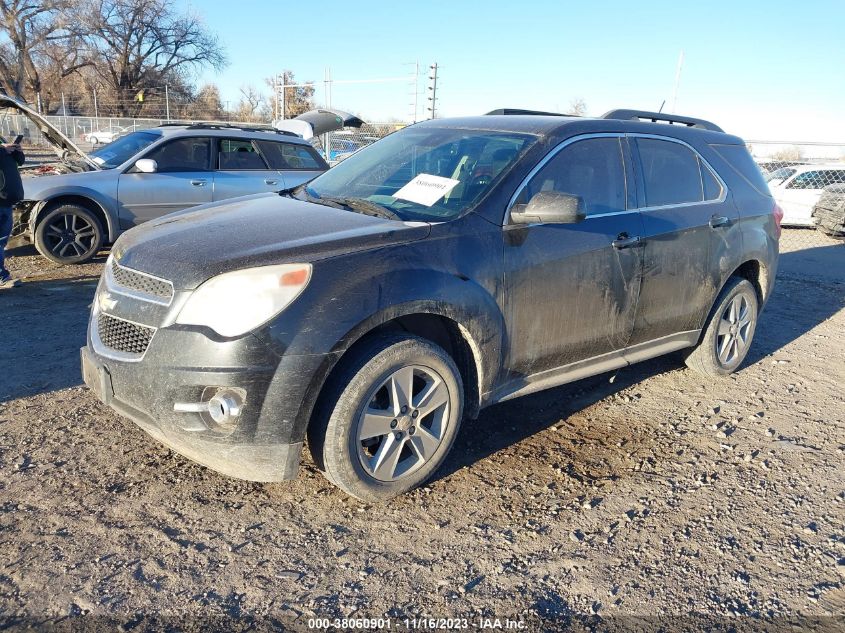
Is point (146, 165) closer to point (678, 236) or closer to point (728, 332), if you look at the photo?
point (678, 236)

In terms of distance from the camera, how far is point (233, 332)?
2.70 m

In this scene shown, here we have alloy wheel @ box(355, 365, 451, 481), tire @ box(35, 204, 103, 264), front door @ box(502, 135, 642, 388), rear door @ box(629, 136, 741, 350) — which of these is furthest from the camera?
tire @ box(35, 204, 103, 264)

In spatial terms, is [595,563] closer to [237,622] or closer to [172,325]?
[237,622]

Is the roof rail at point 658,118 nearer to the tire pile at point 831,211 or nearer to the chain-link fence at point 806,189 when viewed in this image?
the chain-link fence at point 806,189

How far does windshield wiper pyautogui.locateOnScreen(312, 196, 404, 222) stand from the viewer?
3.46m

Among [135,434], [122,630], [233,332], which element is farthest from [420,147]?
[122,630]

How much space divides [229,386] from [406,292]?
871 mm

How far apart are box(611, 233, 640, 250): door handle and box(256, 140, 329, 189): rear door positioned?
18.6ft

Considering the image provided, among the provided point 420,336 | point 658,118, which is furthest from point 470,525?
point 658,118

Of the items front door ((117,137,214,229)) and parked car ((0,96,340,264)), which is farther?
front door ((117,137,214,229))

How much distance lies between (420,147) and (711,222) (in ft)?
6.89

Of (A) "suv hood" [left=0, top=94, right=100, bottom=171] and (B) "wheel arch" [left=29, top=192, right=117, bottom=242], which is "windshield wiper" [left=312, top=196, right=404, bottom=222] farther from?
(A) "suv hood" [left=0, top=94, right=100, bottom=171]

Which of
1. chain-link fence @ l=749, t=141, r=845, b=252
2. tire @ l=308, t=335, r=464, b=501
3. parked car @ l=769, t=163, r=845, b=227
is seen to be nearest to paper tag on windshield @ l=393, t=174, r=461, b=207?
tire @ l=308, t=335, r=464, b=501

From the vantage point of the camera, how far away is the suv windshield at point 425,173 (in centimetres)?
354
